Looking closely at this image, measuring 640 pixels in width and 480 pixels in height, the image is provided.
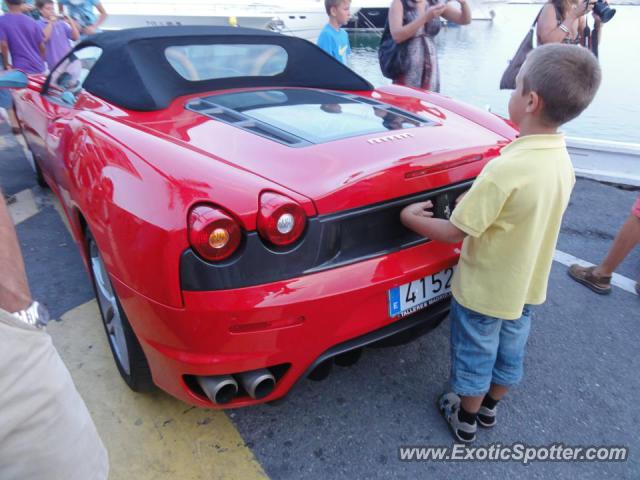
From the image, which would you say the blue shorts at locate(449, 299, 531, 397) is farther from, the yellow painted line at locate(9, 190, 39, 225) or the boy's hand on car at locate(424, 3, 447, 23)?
the yellow painted line at locate(9, 190, 39, 225)

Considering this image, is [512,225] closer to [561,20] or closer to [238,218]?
[238,218]

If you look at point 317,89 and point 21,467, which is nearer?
point 21,467

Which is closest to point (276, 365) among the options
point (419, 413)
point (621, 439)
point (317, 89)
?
point (419, 413)

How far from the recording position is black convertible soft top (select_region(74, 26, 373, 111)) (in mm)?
2256

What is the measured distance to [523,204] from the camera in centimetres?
149

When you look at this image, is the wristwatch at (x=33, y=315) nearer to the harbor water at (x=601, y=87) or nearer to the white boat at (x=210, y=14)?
the harbor water at (x=601, y=87)

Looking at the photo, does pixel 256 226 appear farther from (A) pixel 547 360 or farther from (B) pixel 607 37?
(B) pixel 607 37

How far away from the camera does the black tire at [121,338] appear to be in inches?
70.3

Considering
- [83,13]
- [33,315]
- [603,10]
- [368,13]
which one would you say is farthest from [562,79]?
[368,13]

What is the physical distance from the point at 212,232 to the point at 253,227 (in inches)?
5.1

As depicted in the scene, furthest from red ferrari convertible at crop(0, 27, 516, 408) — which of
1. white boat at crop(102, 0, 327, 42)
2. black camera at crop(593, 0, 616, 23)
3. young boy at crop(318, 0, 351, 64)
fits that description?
white boat at crop(102, 0, 327, 42)

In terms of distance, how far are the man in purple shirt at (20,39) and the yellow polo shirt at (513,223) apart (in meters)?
6.14

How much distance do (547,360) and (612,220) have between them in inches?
91.5

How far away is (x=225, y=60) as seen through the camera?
8.97 feet
